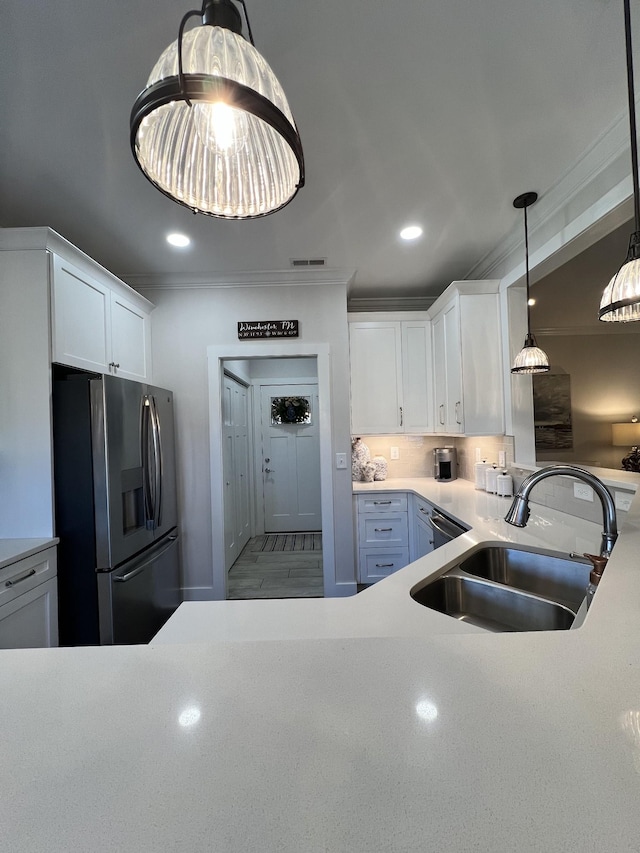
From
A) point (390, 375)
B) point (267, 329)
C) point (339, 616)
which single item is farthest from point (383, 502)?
point (339, 616)

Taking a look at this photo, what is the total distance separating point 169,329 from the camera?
3.07 metres

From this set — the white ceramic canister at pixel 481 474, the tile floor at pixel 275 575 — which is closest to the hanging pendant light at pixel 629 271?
the white ceramic canister at pixel 481 474

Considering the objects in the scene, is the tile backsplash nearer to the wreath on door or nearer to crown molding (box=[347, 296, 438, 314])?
crown molding (box=[347, 296, 438, 314])

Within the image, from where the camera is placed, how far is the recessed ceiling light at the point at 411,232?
7.75ft

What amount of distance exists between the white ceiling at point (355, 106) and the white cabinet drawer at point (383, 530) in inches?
83.0

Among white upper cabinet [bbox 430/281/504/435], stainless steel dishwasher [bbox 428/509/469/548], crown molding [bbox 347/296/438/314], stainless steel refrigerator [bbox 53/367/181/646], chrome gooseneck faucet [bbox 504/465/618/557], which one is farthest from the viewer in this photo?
crown molding [bbox 347/296/438/314]

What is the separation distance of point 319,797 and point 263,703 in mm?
137

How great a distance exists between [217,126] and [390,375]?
2.77 m

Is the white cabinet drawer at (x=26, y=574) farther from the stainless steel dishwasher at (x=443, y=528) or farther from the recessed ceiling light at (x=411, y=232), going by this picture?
the recessed ceiling light at (x=411, y=232)

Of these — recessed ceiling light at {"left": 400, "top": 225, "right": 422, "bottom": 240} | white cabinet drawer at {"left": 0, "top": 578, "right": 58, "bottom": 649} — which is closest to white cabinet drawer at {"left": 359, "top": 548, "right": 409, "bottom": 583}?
white cabinet drawer at {"left": 0, "top": 578, "right": 58, "bottom": 649}

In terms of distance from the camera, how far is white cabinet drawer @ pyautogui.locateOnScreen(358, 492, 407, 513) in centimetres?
311

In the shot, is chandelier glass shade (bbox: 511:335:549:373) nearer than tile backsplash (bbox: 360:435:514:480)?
Yes

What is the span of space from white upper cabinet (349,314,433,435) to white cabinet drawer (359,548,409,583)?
1.00 m

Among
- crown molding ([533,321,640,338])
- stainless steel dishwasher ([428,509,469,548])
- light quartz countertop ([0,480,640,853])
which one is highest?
crown molding ([533,321,640,338])
